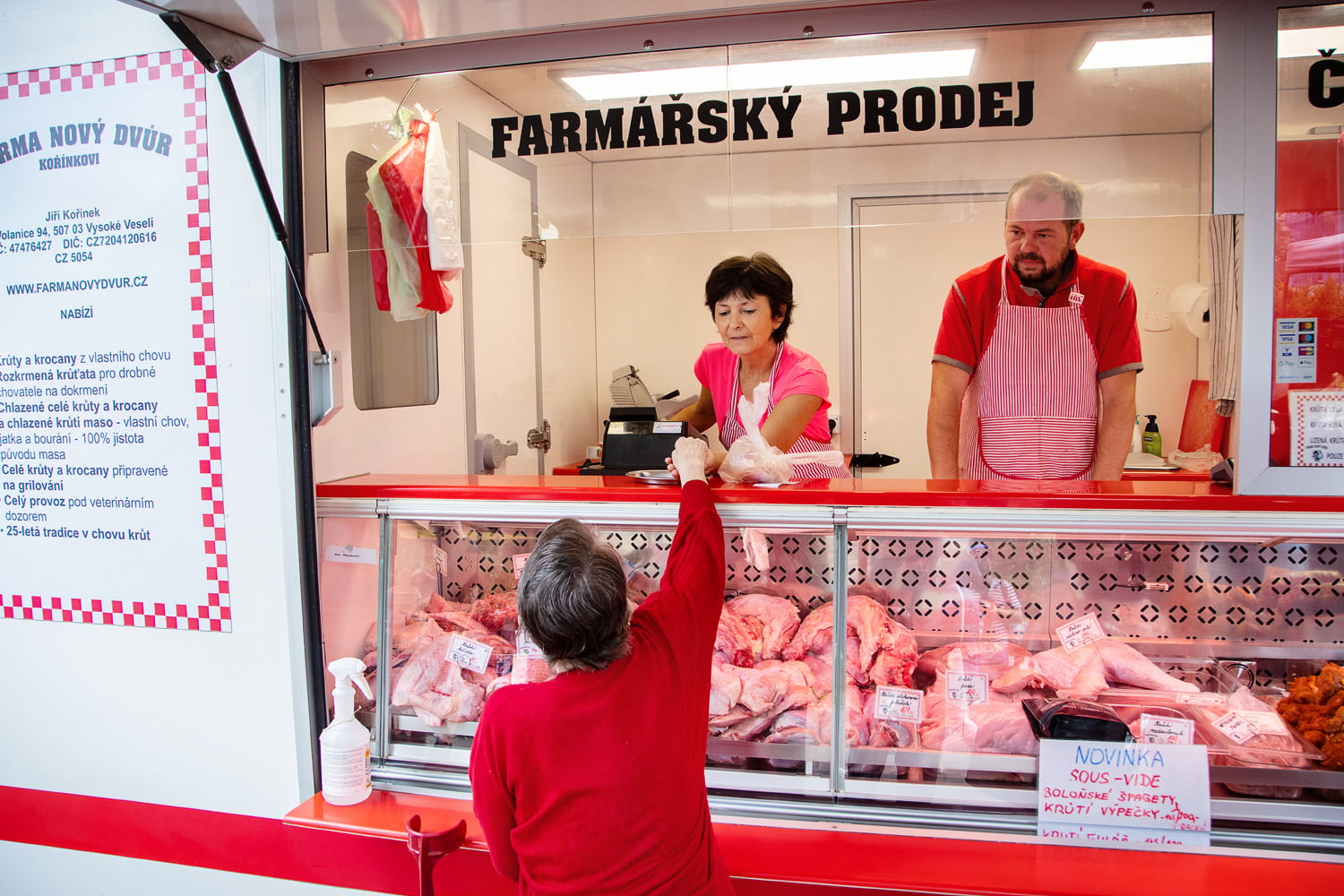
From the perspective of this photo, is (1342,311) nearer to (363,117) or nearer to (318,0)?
(318,0)

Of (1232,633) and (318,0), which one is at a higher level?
(318,0)

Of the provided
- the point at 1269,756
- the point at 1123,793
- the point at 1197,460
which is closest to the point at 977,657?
the point at 1123,793

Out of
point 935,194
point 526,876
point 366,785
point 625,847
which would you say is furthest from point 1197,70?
point 366,785

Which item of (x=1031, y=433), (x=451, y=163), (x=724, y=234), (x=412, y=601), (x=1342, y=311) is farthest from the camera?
(x=724, y=234)

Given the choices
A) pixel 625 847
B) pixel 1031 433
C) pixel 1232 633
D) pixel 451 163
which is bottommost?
pixel 625 847

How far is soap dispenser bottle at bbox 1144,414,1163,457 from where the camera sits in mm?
5340

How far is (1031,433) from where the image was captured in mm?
3260

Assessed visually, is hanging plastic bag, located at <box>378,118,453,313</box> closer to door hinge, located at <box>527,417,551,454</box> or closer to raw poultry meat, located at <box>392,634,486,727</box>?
raw poultry meat, located at <box>392,634,486,727</box>

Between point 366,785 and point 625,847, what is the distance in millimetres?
1064

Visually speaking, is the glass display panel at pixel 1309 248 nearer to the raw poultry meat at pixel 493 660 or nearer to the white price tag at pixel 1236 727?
the white price tag at pixel 1236 727

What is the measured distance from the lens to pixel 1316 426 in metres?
2.04

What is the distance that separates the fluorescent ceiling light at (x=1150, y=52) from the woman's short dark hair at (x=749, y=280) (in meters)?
1.50

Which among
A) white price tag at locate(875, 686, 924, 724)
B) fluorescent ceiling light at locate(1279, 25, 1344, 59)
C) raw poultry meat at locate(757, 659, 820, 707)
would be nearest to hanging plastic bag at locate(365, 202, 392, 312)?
raw poultry meat at locate(757, 659, 820, 707)

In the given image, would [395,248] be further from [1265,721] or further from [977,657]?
[1265,721]
